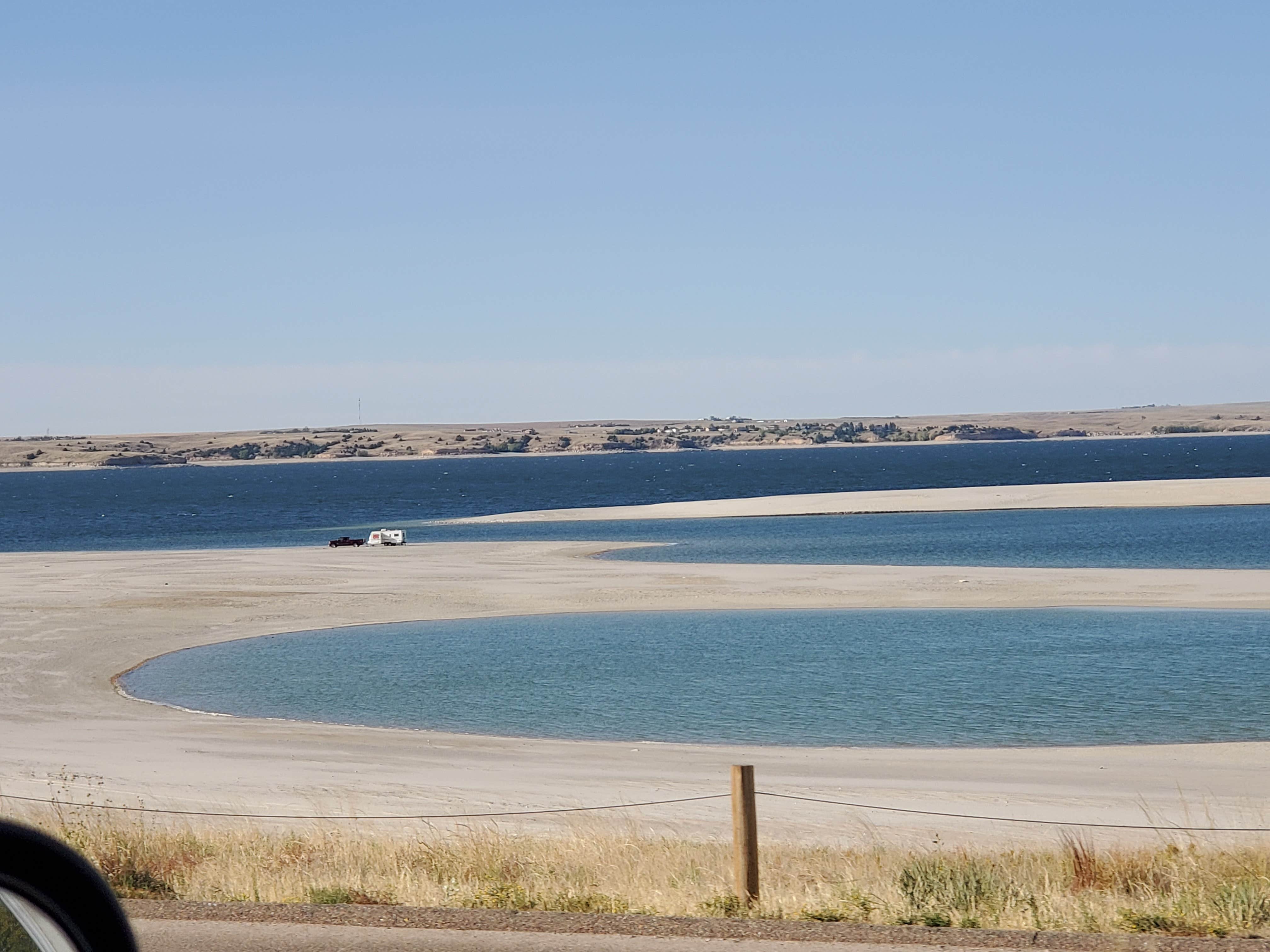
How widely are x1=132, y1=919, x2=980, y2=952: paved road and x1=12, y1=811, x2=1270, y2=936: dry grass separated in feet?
3.10

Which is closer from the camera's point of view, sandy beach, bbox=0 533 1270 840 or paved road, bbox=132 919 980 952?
paved road, bbox=132 919 980 952

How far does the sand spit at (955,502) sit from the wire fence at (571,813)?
260ft

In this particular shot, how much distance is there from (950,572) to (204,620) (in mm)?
29669

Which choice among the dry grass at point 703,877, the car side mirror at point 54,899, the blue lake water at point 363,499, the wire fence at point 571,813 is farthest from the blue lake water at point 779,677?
the blue lake water at point 363,499

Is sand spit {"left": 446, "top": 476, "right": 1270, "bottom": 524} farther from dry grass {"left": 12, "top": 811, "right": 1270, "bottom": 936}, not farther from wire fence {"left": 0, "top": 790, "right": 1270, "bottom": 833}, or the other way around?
dry grass {"left": 12, "top": 811, "right": 1270, "bottom": 936}

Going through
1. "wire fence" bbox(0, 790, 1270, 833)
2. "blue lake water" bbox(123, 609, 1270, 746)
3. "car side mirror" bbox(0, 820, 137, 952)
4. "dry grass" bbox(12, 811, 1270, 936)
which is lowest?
"blue lake water" bbox(123, 609, 1270, 746)

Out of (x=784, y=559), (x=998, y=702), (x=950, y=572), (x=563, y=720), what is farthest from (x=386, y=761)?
(x=784, y=559)

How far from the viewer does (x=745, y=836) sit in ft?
35.0

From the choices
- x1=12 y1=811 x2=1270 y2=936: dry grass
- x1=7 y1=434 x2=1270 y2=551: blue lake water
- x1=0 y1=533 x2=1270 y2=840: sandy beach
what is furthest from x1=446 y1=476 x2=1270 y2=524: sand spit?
x1=12 y1=811 x2=1270 y2=936: dry grass

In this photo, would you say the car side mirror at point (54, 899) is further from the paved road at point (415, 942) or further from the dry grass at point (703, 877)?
the dry grass at point (703, 877)

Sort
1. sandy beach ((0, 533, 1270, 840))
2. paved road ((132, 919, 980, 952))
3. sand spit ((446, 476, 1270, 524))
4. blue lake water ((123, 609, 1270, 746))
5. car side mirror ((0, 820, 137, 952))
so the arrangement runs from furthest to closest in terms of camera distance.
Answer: sand spit ((446, 476, 1270, 524))
blue lake water ((123, 609, 1270, 746))
sandy beach ((0, 533, 1270, 840))
paved road ((132, 919, 980, 952))
car side mirror ((0, 820, 137, 952))

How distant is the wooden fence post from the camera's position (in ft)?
34.7

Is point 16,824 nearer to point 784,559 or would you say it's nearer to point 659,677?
point 659,677

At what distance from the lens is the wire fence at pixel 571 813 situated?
1669cm
